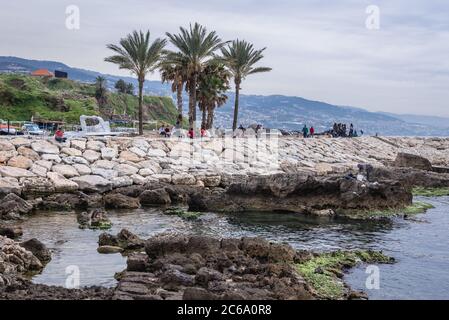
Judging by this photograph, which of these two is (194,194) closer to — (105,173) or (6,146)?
(105,173)

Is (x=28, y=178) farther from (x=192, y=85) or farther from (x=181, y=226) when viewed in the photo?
(x=192, y=85)

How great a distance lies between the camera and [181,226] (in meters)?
28.0

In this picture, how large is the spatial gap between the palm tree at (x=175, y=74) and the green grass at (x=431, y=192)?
22.8 meters

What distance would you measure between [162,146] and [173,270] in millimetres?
29146

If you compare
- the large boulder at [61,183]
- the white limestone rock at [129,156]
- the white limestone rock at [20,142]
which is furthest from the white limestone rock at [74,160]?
the white limestone rock at [129,156]

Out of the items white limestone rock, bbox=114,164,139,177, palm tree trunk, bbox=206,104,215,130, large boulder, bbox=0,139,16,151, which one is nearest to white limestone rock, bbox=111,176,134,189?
white limestone rock, bbox=114,164,139,177

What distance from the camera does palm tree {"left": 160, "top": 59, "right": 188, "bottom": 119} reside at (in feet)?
181

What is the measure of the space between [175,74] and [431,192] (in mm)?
26339

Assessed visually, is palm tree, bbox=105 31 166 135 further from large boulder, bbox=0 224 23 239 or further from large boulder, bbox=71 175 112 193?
large boulder, bbox=0 224 23 239

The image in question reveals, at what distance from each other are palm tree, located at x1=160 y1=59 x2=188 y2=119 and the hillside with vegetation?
1285 cm

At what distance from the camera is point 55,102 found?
7562cm
